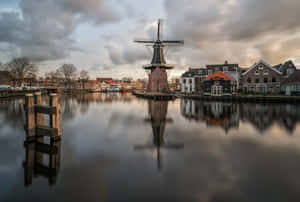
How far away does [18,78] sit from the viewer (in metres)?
39.3

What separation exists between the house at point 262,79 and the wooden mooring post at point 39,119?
33.9 metres

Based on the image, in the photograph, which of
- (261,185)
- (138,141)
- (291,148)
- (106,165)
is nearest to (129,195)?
(106,165)

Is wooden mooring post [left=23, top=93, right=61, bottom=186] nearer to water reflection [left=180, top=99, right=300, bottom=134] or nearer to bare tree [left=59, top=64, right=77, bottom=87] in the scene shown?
water reflection [left=180, top=99, right=300, bottom=134]

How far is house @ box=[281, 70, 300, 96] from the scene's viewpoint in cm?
2333

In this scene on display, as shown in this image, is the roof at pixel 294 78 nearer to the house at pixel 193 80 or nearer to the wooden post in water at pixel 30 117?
the house at pixel 193 80

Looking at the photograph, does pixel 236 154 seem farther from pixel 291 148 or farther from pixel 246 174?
pixel 291 148

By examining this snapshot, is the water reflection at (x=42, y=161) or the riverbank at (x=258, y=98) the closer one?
the water reflection at (x=42, y=161)

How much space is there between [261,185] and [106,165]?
14.7 feet

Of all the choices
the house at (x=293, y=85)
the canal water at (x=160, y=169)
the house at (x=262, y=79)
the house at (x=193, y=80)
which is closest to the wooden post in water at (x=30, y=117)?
the canal water at (x=160, y=169)

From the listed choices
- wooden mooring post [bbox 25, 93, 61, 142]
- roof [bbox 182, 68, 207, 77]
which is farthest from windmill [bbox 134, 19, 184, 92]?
wooden mooring post [bbox 25, 93, 61, 142]

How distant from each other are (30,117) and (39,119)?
13.5 inches

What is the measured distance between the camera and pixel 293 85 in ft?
A: 79.9

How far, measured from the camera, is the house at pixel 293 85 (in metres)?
23.3

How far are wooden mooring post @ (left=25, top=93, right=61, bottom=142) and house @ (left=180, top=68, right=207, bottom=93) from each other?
118 ft
